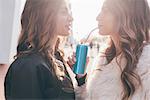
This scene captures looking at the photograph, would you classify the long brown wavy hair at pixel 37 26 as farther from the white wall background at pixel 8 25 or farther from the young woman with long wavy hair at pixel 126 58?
the white wall background at pixel 8 25

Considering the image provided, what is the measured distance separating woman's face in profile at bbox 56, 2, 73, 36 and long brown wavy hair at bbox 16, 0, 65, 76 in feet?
0.10

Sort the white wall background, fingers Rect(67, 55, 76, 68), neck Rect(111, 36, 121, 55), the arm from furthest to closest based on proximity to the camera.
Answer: the white wall background, fingers Rect(67, 55, 76, 68), neck Rect(111, 36, 121, 55), the arm

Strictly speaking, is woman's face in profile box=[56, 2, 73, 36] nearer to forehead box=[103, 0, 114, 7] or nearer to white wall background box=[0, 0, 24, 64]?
forehead box=[103, 0, 114, 7]

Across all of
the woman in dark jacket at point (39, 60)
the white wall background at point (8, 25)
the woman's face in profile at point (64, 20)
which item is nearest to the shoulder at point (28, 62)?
the woman in dark jacket at point (39, 60)

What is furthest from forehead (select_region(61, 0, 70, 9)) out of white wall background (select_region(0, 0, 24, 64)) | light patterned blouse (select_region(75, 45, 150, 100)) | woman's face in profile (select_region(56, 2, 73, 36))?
white wall background (select_region(0, 0, 24, 64))

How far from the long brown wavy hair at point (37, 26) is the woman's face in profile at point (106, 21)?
0.16 m

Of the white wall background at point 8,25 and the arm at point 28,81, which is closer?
the arm at point 28,81

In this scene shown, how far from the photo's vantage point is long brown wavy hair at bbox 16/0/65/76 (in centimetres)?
92

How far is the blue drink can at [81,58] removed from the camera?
1062 millimetres

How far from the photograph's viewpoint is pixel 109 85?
3.10ft

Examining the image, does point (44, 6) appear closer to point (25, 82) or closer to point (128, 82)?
point (25, 82)

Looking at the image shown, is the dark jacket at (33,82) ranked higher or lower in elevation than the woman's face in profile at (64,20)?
lower

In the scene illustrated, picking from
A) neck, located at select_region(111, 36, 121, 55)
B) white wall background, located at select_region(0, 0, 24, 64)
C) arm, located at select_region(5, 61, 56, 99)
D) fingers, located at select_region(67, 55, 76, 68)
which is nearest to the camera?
arm, located at select_region(5, 61, 56, 99)

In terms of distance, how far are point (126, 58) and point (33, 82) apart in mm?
304
